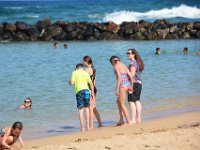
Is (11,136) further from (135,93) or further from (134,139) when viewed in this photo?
(135,93)

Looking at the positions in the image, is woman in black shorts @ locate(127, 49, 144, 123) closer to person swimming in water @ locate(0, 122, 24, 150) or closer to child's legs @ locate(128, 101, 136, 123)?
child's legs @ locate(128, 101, 136, 123)

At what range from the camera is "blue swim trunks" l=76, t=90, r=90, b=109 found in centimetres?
1045

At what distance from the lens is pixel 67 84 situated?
56.4 feet

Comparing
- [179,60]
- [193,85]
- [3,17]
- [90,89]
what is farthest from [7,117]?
[3,17]

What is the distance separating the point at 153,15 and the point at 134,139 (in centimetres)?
5246

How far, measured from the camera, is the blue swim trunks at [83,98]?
10453 millimetres

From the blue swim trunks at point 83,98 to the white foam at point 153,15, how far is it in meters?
43.6

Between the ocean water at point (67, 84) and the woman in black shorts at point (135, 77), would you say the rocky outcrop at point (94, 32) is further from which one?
the woman in black shorts at point (135, 77)

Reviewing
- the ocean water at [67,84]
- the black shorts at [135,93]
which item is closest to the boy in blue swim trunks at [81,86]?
the ocean water at [67,84]

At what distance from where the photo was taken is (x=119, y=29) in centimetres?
3747

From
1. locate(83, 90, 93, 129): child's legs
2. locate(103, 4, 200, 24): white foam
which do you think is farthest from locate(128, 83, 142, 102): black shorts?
locate(103, 4, 200, 24): white foam

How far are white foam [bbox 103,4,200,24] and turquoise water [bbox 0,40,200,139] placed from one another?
988 inches

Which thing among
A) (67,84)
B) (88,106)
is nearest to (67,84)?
(67,84)

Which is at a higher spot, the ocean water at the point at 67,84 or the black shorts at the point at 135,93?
the black shorts at the point at 135,93
